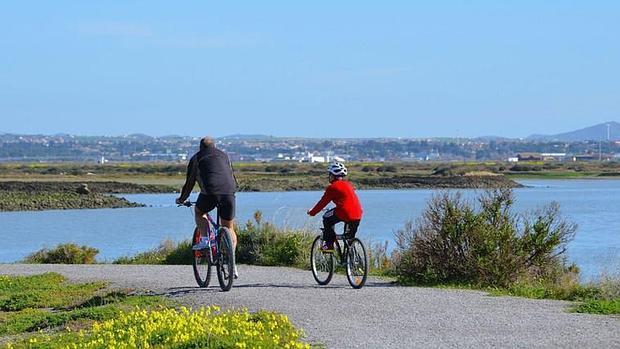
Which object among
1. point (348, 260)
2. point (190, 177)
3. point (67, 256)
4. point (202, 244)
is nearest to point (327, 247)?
point (348, 260)

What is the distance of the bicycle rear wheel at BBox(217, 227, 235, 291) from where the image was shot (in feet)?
49.6

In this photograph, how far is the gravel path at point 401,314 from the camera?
37.0 feet

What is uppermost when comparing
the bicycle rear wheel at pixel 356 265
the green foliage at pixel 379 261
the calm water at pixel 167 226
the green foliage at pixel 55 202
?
the bicycle rear wheel at pixel 356 265

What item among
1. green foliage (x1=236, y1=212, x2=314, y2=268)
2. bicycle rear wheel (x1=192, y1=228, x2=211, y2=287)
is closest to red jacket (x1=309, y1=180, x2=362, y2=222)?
bicycle rear wheel (x1=192, y1=228, x2=211, y2=287)

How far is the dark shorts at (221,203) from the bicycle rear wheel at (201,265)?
61 cm

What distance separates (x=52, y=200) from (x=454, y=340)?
59789 mm

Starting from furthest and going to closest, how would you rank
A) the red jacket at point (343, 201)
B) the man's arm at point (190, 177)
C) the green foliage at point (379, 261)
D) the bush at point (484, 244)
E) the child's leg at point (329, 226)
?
1. the green foliage at point (379, 261)
2. the bush at point (484, 244)
3. the child's leg at point (329, 226)
4. the red jacket at point (343, 201)
5. the man's arm at point (190, 177)

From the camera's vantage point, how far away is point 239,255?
21.7 meters

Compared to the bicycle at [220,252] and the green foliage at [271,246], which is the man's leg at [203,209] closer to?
the bicycle at [220,252]

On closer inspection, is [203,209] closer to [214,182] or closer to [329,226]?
[214,182]

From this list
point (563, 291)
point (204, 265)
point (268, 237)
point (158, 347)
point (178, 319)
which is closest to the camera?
point (158, 347)

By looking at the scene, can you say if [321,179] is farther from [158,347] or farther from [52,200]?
[158,347]

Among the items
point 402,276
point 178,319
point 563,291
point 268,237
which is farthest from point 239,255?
point 178,319

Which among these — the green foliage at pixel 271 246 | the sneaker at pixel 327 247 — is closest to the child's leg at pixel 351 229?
the sneaker at pixel 327 247
